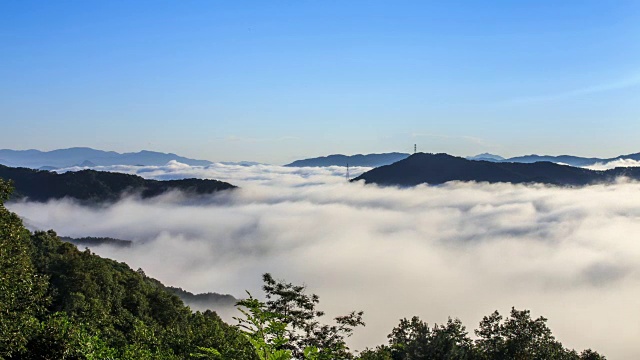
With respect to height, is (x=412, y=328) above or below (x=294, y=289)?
below

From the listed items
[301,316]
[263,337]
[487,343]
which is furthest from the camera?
[487,343]

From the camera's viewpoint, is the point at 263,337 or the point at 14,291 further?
the point at 14,291

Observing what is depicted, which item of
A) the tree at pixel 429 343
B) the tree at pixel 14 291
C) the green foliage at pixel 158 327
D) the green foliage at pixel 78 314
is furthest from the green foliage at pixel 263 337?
the tree at pixel 429 343

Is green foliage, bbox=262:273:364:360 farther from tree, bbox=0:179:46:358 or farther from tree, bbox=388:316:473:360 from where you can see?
tree, bbox=0:179:46:358

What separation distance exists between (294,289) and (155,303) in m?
24.6

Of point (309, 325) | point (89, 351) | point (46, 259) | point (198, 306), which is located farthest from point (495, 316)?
point (198, 306)

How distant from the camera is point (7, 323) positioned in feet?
57.1

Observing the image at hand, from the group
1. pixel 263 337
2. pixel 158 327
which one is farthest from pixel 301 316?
pixel 263 337

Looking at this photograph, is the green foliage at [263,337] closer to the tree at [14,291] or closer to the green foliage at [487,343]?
the tree at [14,291]

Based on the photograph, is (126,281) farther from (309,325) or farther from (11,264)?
(11,264)

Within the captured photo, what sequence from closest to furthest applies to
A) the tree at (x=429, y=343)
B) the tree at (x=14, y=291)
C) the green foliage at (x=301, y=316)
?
the tree at (x=14, y=291)
the green foliage at (x=301, y=316)
the tree at (x=429, y=343)

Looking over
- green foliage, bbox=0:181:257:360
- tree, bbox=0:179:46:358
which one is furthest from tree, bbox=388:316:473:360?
tree, bbox=0:179:46:358

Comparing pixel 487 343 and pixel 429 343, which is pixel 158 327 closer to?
pixel 429 343

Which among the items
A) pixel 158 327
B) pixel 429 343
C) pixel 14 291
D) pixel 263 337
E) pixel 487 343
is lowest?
pixel 487 343
